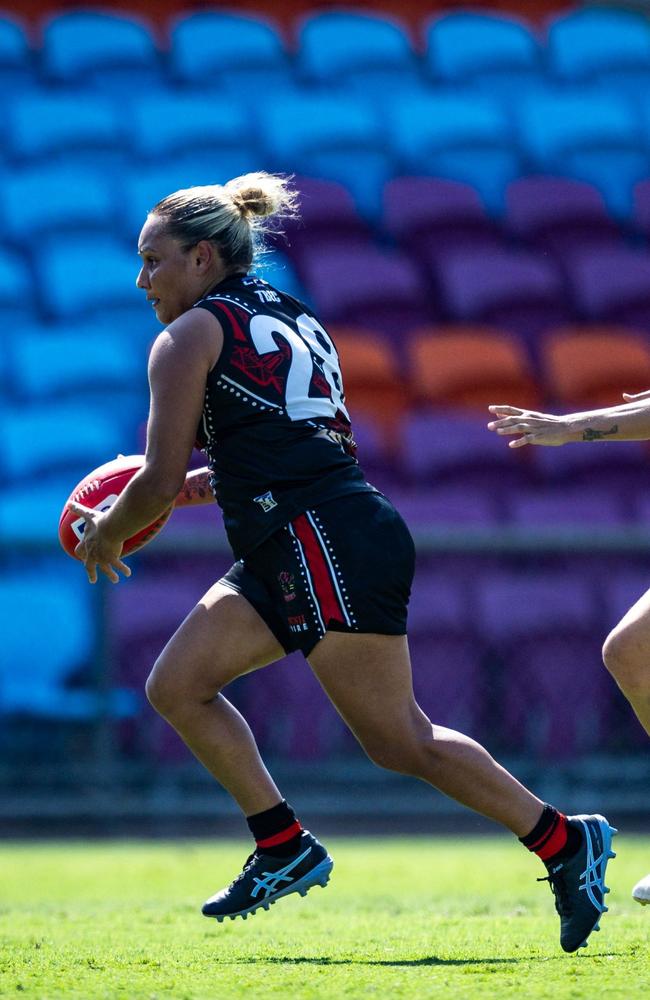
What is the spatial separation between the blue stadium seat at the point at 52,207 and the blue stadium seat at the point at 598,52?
164 inches

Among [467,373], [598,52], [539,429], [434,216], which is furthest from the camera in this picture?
[598,52]

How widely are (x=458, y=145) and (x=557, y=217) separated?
3.51 feet

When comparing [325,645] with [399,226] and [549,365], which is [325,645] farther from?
[399,226]

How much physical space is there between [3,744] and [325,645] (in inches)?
164

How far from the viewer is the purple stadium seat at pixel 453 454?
891 centimetres

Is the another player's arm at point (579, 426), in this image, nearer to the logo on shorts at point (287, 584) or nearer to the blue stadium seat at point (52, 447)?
the logo on shorts at point (287, 584)

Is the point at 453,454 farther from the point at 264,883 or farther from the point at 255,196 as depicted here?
the point at 264,883

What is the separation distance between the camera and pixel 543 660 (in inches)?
307

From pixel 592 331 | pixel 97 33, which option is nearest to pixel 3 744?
pixel 592 331

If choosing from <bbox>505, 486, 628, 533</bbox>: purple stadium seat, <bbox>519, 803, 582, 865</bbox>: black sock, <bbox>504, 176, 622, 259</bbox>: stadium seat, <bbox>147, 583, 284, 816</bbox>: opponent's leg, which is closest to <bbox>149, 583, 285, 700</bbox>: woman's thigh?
<bbox>147, 583, 284, 816</bbox>: opponent's leg

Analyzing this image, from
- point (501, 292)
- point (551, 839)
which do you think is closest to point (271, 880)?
point (551, 839)

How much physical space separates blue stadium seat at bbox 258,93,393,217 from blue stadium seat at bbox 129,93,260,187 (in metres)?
0.22

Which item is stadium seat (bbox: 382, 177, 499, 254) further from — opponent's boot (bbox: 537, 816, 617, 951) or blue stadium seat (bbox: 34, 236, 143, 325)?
opponent's boot (bbox: 537, 816, 617, 951)

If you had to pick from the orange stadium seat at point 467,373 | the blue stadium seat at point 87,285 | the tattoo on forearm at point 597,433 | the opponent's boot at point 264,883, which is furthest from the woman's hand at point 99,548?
the blue stadium seat at point 87,285
